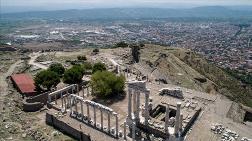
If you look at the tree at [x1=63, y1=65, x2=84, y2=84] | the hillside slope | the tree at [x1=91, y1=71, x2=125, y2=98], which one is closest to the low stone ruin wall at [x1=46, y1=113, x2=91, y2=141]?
the tree at [x1=91, y1=71, x2=125, y2=98]

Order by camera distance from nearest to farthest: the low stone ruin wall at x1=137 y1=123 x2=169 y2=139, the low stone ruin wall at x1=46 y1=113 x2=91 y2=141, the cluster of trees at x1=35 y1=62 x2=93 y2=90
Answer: the low stone ruin wall at x1=137 y1=123 x2=169 y2=139
the low stone ruin wall at x1=46 y1=113 x2=91 y2=141
the cluster of trees at x1=35 y1=62 x2=93 y2=90

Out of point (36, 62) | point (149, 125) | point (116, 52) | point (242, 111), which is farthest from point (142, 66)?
point (149, 125)

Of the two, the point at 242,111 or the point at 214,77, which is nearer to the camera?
the point at 242,111

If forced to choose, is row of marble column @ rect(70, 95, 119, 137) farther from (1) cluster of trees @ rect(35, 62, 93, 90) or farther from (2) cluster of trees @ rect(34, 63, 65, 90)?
(1) cluster of trees @ rect(35, 62, 93, 90)

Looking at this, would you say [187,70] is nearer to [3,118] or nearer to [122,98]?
[122,98]

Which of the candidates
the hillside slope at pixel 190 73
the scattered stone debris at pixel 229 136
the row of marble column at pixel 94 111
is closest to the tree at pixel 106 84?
the row of marble column at pixel 94 111

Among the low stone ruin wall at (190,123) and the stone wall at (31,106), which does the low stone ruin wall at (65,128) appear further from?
the low stone ruin wall at (190,123)

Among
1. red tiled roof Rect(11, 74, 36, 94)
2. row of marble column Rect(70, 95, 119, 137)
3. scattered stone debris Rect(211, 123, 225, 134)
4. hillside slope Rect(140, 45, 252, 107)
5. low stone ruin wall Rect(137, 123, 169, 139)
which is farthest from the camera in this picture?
hillside slope Rect(140, 45, 252, 107)
